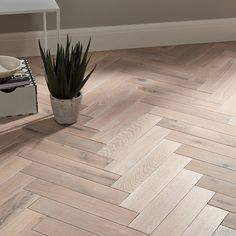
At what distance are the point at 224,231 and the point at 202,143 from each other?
1.93ft

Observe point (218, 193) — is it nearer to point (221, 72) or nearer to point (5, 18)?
point (221, 72)

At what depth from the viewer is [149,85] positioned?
119 inches

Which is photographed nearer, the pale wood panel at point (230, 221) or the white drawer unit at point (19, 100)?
the pale wood panel at point (230, 221)

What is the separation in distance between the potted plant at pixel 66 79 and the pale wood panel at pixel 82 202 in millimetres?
455

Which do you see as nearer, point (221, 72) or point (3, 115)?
point (3, 115)

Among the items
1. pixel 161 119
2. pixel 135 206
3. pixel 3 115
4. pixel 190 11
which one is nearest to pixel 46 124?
pixel 3 115

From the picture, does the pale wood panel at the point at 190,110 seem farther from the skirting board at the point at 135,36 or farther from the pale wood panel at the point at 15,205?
the pale wood panel at the point at 15,205

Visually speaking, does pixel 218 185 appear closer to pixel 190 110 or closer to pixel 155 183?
pixel 155 183

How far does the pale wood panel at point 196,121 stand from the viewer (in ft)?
8.59

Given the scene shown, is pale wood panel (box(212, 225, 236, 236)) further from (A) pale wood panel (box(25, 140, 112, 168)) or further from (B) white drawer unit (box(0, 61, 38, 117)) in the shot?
(B) white drawer unit (box(0, 61, 38, 117))

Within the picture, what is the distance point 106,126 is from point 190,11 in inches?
46.8

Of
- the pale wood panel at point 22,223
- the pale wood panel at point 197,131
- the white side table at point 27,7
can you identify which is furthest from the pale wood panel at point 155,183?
the white side table at point 27,7

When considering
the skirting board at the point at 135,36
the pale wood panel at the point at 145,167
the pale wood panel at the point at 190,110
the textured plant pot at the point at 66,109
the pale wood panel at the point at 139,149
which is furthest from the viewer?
the skirting board at the point at 135,36

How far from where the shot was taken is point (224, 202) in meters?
2.13
